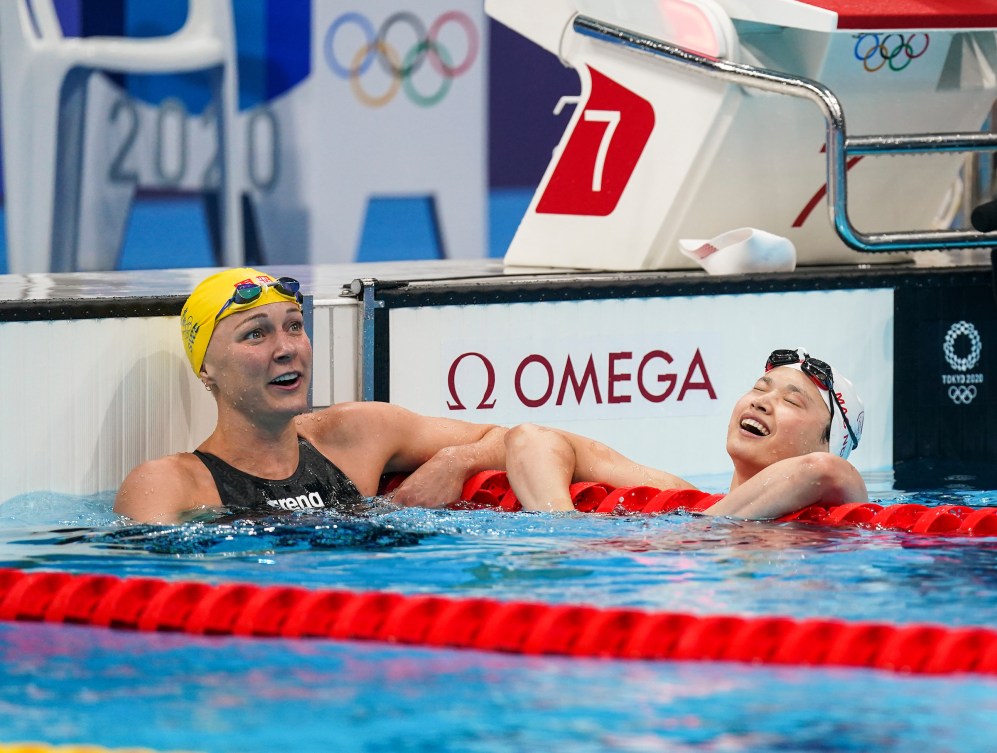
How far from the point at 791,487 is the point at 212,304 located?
5.16ft

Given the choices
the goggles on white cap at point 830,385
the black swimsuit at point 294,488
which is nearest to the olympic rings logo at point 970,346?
the goggles on white cap at point 830,385

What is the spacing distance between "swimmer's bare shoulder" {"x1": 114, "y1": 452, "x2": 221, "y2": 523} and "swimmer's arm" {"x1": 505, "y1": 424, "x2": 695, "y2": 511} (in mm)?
828

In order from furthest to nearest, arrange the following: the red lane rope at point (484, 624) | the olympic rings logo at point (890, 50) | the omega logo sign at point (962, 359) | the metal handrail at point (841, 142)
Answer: the omega logo sign at point (962, 359) → the olympic rings logo at point (890, 50) → the metal handrail at point (841, 142) → the red lane rope at point (484, 624)

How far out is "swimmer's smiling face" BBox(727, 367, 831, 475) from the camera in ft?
16.1

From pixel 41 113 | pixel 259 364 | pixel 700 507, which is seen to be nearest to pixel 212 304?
pixel 259 364

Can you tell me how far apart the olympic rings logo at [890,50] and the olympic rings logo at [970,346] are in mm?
947

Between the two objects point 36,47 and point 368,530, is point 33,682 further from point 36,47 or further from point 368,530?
point 36,47

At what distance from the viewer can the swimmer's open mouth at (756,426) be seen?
492 centimetres

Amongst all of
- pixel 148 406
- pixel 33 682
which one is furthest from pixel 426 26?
pixel 33 682

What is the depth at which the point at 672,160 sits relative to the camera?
6.51 metres

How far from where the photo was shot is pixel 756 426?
4.92 m

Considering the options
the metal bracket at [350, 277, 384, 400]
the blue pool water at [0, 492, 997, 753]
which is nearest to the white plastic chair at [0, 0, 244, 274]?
the metal bracket at [350, 277, 384, 400]

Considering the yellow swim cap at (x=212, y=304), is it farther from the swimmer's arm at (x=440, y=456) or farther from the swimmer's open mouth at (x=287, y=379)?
the swimmer's arm at (x=440, y=456)

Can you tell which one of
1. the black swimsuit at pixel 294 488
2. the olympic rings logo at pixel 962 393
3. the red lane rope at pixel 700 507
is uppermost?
the olympic rings logo at pixel 962 393
